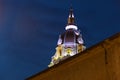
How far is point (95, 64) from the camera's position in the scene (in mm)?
17766

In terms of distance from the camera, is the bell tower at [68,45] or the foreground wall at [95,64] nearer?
the foreground wall at [95,64]

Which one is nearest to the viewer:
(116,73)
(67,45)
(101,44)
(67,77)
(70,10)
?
(116,73)

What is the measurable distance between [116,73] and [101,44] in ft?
6.61

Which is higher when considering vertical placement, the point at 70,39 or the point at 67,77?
the point at 70,39

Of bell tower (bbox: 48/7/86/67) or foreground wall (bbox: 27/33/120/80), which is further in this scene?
bell tower (bbox: 48/7/86/67)

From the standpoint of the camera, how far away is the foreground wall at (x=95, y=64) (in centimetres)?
1655

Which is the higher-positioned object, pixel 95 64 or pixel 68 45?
pixel 68 45

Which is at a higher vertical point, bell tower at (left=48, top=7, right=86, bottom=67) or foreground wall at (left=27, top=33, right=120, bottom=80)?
bell tower at (left=48, top=7, right=86, bottom=67)

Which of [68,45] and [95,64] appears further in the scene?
[68,45]

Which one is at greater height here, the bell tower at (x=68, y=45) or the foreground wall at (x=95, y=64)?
the bell tower at (x=68, y=45)

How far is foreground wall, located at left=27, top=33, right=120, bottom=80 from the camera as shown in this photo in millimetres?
16547

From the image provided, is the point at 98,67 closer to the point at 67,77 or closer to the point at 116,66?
the point at 116,66

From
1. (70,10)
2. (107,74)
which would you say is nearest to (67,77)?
(107,74)

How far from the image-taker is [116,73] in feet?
52.9
